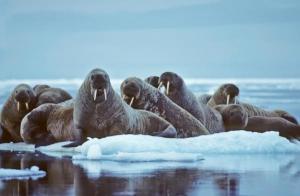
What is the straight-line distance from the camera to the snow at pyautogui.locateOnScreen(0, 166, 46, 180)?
830 centimetres

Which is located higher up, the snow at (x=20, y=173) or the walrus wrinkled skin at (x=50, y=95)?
the walrus wrinkled skin at (x=50, y=95)

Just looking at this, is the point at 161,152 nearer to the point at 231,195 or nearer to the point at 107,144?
the point at 107,144

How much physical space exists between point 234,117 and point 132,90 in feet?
5.24

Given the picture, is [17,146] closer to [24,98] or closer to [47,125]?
[47,125]

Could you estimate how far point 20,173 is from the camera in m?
8.42

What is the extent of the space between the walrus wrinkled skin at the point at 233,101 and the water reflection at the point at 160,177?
13.6 ft

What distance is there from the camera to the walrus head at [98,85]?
1168 cm

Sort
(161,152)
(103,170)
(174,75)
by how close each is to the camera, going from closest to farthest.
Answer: (103,170) < (161,152) < (174,75)

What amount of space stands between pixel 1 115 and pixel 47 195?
6.52m

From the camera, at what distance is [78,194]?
23.3 ft

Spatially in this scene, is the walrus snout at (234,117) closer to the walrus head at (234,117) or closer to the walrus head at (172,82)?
the walrus head at (234,117)

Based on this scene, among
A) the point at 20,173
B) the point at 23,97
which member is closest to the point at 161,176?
the point at 20,173

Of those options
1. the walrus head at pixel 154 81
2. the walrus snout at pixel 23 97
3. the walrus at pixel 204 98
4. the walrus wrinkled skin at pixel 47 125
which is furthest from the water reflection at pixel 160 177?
the walrus at pixel 204 98

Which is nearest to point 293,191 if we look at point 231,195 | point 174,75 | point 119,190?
point 231,195
